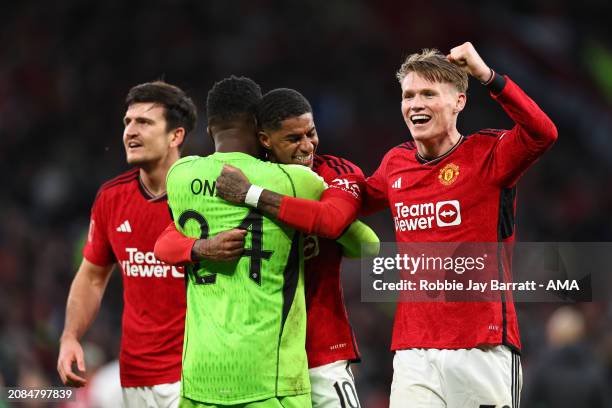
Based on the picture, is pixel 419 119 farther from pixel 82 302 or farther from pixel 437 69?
pixel 82 302

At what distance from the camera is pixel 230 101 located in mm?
4727

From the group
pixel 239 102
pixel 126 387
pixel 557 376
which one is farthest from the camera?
pixel 557 376

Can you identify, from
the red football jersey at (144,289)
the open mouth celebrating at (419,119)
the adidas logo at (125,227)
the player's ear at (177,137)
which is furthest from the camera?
the player's ear at (177,137)

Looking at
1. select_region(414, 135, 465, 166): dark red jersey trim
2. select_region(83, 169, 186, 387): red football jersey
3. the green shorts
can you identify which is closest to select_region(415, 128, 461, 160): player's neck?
select_region(414, 135, 465, 166): dark red jersey trim

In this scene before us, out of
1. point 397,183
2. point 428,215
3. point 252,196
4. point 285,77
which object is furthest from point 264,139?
point 285,77

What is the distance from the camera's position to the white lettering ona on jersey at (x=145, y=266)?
564cm

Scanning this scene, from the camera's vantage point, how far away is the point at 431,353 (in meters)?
4.83

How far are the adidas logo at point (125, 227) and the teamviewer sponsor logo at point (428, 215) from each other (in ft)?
5.36

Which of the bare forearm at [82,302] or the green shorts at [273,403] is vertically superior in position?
the bare forearm at [82,302]

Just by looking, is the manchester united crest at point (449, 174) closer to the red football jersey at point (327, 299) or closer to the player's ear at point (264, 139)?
the red football jersey at point (327, 299)

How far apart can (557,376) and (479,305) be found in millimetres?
4164

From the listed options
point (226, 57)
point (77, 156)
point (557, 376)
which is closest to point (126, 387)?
point (557, 376)

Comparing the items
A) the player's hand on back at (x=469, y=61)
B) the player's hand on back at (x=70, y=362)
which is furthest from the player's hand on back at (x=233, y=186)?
the player's hand on back at (x=70, y=362)

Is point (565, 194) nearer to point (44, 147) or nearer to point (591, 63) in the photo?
point (591, 63)
